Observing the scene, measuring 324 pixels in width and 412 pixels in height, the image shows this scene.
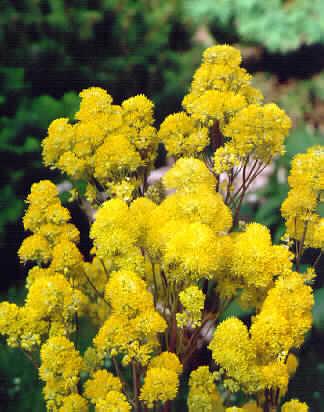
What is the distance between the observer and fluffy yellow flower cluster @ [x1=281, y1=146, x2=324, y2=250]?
5.08 feet

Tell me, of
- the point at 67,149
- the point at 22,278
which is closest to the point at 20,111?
the point at 22,278

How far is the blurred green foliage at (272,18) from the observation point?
5984 mm

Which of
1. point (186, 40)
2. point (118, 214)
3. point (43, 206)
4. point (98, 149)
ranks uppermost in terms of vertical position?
point (186, 40)

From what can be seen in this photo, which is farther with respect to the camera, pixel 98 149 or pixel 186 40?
pixel 186 40

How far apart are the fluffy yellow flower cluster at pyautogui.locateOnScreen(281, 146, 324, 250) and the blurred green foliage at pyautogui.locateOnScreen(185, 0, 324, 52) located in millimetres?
4759

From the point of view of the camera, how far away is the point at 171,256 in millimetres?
1324

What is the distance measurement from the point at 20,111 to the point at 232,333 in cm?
297

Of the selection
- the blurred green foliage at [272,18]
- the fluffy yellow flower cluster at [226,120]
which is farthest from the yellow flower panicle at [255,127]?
the blurred green foliage at [272,18]

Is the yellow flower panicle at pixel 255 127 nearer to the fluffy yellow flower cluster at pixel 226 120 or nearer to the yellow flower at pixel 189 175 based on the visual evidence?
the fluffy yellow flower cluster at pixel 226 120

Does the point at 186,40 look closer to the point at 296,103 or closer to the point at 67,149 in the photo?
the point at 296,103

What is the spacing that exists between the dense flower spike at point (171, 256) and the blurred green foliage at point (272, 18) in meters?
4.61

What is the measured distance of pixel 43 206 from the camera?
5.25 feet

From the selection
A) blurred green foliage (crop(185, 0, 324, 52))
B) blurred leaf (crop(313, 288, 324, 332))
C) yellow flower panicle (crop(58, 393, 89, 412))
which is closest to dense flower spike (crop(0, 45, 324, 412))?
yellow flower panicle (crop(58, 393, 89, 412))

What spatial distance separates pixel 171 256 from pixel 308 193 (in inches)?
18.5
